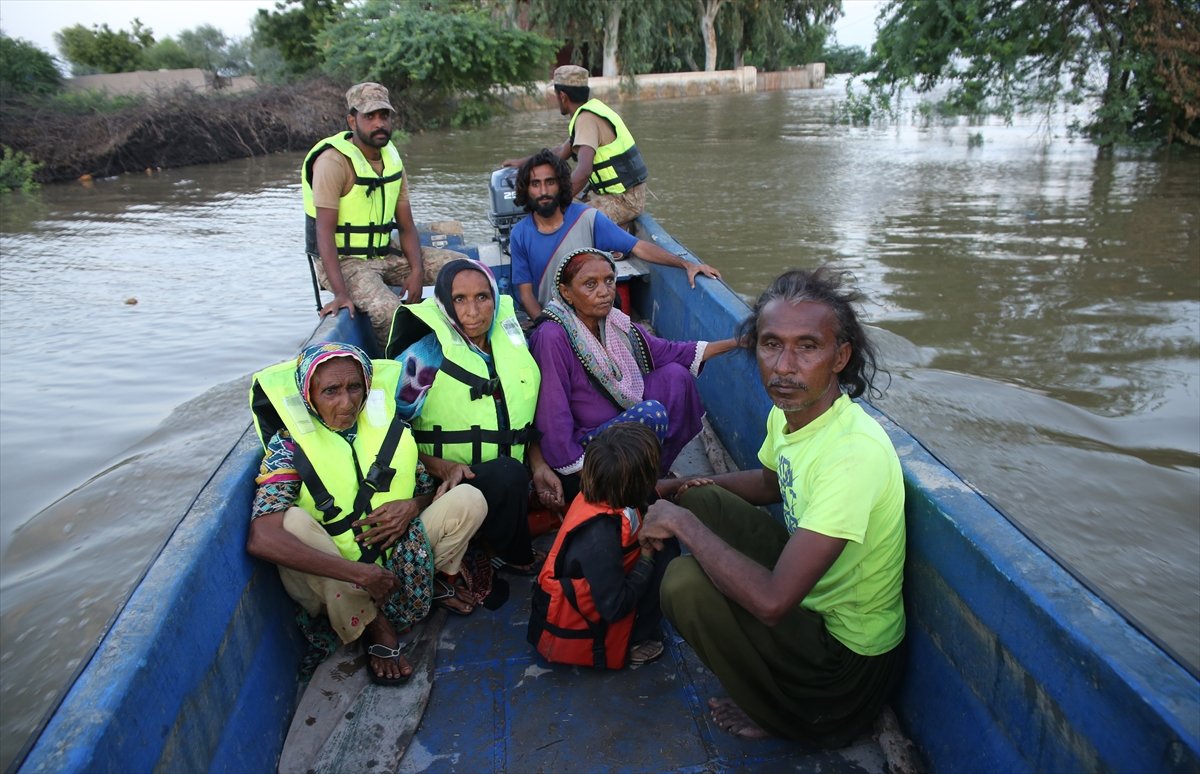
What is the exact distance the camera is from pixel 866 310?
638cm

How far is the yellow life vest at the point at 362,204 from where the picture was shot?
13.0 feet

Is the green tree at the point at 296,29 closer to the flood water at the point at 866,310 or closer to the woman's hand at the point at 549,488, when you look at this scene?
the flood water at the point at 866,310

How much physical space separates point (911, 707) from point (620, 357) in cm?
146

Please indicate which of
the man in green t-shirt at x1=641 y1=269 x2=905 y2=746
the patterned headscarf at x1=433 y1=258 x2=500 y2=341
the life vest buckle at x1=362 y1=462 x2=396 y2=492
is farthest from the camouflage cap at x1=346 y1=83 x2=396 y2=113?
the man in green t-shirt at x1=641 y1=269 x2=905 y2=746

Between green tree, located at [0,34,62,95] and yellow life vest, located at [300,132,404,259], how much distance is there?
18.2 m

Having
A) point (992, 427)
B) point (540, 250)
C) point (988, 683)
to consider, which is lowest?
point (992, 427)

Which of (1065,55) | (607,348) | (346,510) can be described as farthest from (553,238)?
(1065,55)

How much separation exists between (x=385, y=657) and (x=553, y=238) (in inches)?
84.6

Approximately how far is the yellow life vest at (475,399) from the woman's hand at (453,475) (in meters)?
0.13

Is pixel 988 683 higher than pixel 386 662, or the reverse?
pixel 988 683

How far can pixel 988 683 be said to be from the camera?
164 cm

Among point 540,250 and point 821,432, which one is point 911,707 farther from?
point 540,250

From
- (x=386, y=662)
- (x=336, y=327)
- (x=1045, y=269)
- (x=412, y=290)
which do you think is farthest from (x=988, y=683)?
(x=1045, y=269)

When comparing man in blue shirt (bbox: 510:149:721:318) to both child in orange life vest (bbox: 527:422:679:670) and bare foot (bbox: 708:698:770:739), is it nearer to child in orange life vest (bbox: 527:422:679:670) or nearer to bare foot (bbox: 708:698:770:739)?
child in orange life vest (bbox: 527:422:679:670)
